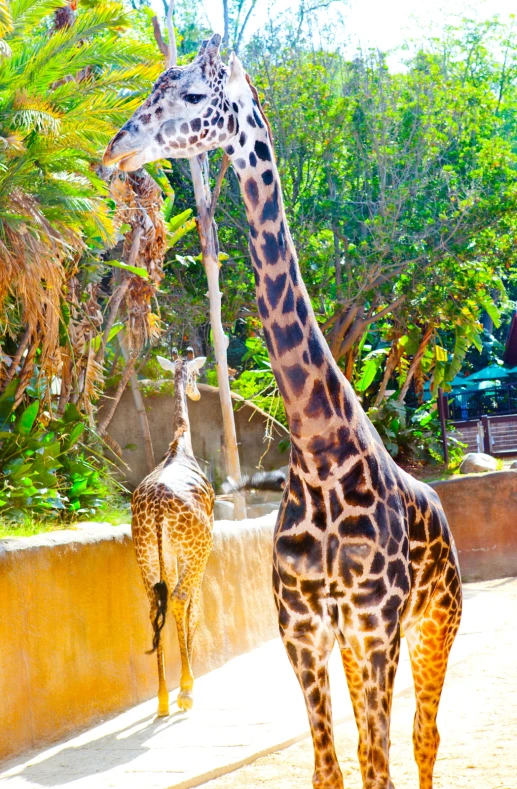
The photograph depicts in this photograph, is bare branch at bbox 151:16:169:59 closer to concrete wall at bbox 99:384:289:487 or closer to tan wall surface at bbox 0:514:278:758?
concrete wall at bbox 99:384:289:487

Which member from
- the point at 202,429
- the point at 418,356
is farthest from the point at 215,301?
the point at 418,356

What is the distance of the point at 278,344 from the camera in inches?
172

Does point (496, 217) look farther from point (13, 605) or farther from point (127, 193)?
point (13, 605)

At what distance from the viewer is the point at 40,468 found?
972 centimetres

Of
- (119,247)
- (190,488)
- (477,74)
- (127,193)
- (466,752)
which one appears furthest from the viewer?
(477,74)

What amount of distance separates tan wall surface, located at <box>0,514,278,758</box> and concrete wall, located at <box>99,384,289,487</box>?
31.8 feet

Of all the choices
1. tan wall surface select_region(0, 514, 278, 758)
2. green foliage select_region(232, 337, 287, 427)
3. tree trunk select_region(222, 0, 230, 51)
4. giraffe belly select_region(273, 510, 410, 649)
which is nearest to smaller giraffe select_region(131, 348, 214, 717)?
tan wall surface select_region(0, 514, 278, 758)

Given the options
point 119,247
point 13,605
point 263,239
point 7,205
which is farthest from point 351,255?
point 263,239

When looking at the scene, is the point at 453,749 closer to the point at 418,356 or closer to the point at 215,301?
the point at 215,301

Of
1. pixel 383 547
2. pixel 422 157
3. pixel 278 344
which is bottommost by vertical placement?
pixel 383 547

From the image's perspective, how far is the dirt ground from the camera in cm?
578

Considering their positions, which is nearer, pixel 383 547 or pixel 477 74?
pixel 383 547

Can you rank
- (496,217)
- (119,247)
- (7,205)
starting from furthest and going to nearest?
(496,217) < (119,247) < (7,205)

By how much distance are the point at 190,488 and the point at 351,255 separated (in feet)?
41.4
